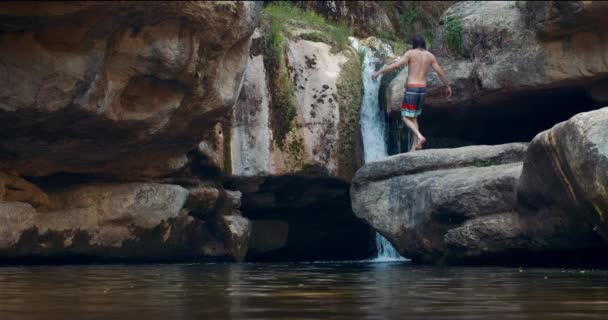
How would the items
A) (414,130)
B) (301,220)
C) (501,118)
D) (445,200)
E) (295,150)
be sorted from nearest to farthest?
(445,200) < (414,130) < (295,150) < (501,118) < (301,220)

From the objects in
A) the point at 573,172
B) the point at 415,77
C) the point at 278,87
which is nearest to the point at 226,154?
the point at 278,87

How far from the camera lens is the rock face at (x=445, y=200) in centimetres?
1162

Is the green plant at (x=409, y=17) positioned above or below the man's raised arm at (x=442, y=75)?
above

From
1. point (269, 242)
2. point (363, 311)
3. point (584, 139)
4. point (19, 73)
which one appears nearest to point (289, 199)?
point (269, 242)

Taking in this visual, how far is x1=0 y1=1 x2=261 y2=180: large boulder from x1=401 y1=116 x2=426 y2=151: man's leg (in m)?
3.47

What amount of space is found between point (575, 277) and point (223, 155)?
296 inches

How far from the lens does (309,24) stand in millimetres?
16969

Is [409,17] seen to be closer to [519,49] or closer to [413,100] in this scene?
[519,49]

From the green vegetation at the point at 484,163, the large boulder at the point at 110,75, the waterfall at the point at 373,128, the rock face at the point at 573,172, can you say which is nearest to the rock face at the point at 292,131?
the waterfall at the point at 373,128

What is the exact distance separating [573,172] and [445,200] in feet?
8.89

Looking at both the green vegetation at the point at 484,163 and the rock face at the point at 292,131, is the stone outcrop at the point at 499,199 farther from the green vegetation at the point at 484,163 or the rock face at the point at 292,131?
the rock face at the point at 292,131

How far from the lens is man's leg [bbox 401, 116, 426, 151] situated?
48.9ft

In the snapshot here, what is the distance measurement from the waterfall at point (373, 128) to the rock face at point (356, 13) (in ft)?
9.49

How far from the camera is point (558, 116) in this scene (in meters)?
16.7
